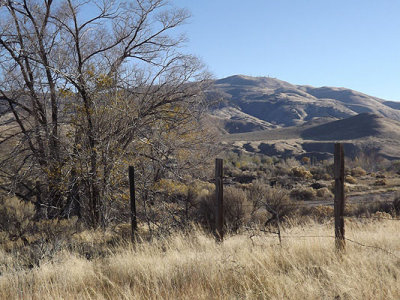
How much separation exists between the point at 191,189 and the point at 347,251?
1124 cm

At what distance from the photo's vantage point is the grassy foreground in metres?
4.49

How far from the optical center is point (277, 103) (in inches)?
7170

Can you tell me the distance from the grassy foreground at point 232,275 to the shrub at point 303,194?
62.1 ft

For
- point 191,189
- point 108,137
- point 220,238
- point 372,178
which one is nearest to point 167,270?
point 220,238

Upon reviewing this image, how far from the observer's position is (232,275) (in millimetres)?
5227

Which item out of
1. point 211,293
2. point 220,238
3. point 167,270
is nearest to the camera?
point 211,293

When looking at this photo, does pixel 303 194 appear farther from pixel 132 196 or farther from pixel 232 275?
pixel 232 275

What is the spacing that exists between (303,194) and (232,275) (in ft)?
71.4

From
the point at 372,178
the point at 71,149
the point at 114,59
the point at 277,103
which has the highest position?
the point at 277,103

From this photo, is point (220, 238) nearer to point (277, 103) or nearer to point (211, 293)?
point (211, 293)

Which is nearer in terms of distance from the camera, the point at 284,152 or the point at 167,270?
the point at 167,270

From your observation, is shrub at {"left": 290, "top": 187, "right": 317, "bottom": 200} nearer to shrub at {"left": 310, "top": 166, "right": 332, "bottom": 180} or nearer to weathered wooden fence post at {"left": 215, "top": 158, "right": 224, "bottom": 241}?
shrub at {"left": 310, "top": 166, "right": 332, "bottom": 180}

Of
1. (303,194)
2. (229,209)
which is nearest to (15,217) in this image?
(229,209)

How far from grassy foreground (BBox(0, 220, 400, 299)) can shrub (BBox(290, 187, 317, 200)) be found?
62.1ft
